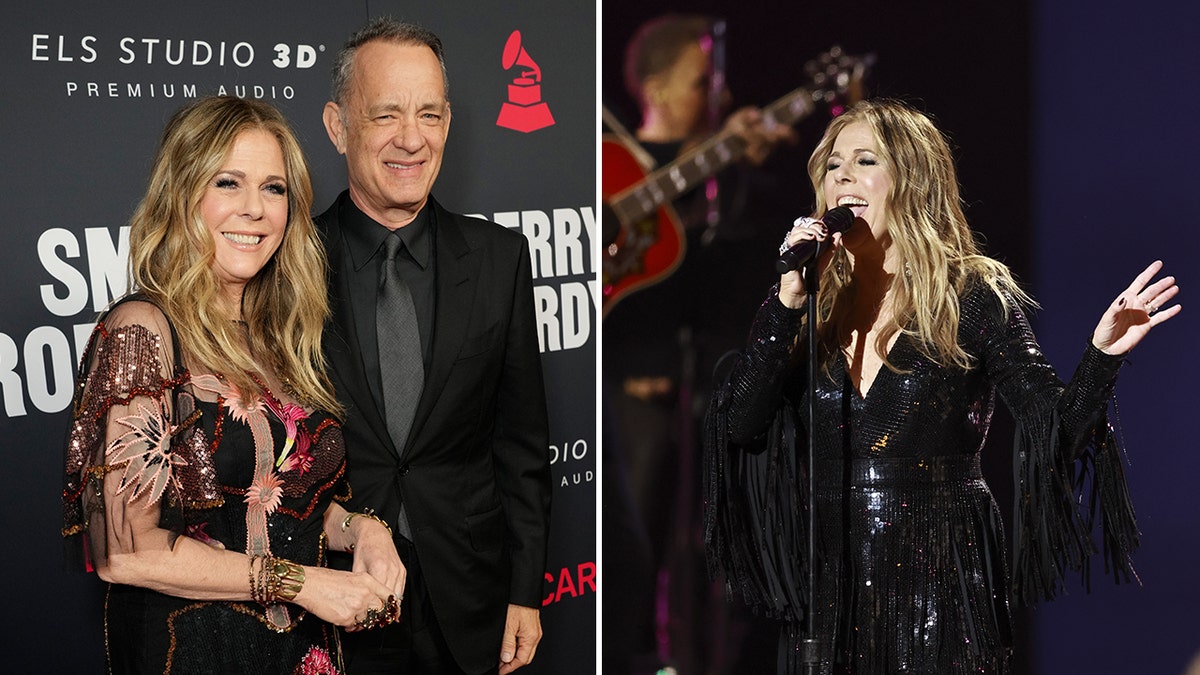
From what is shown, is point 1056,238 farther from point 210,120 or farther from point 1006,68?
point 210,120

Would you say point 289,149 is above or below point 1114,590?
above

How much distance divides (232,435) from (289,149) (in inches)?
22.6

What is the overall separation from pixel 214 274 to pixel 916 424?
1.45 metres

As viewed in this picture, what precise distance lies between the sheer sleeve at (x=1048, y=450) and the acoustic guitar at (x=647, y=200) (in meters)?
1.38

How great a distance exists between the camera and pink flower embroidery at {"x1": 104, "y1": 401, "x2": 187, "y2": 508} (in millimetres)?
2027

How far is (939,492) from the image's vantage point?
8.69 ft

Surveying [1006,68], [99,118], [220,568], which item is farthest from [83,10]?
[1006,68]

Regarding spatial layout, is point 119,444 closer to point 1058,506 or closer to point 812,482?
point 812,482

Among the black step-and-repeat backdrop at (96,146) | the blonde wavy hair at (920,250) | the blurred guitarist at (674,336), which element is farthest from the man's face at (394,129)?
the blurred guitarist at (674,336)

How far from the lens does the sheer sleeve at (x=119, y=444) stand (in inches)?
80.0

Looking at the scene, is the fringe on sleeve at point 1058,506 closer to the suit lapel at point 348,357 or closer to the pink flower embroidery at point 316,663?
the suit lapel at point 348,357

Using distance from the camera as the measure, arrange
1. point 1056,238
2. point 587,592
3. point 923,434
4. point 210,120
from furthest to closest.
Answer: point 1056,238 < point 587,592 < point 923,434 < point 210,120

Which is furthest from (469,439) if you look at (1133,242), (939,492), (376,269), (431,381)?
(1133,242)

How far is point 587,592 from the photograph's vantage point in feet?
12.6
